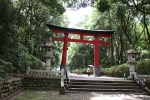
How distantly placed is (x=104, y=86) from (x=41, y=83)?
4.30 metres

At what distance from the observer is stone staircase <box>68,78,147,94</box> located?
10539 millimetres

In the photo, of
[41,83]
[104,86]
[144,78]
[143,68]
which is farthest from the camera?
[143,68]

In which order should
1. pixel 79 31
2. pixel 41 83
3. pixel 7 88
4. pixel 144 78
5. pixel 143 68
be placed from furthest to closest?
pixel 79 31, pixel 143 68, pixel 144 78, pixel 41 83, pixel 7 88

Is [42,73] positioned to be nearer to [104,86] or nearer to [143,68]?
[104,86]

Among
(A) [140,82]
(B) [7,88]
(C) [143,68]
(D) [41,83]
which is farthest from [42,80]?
(C) [143,68]

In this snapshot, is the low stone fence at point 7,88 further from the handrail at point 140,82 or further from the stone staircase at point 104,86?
the handrail at point 140,82

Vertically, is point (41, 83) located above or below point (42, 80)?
below

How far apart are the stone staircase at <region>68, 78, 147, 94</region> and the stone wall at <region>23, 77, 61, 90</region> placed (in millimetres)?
1127

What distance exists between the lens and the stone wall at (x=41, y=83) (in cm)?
1107

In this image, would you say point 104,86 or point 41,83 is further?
point 41,83

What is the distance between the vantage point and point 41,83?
444 inches

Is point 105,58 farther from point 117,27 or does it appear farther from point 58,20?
point 58,20

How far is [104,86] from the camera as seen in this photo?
11.1 metres

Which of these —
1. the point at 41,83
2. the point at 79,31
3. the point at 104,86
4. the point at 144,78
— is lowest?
the point at 104,86
